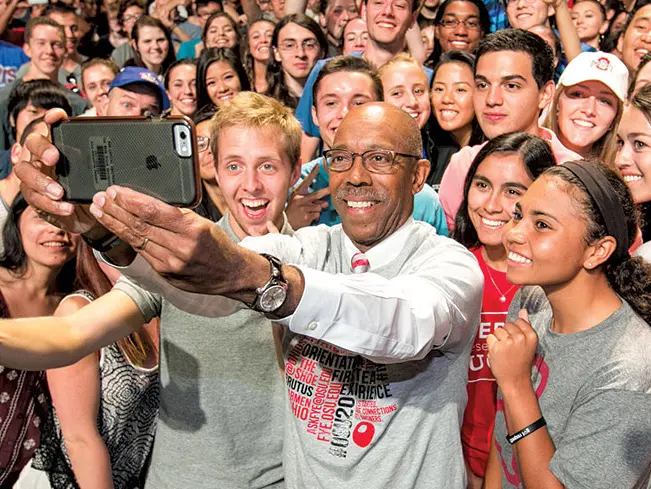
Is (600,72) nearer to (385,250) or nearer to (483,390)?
(483,390)

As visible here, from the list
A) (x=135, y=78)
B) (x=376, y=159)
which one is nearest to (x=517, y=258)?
(x=376, y=159)

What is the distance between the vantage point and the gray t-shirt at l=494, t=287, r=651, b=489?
1.85 meters

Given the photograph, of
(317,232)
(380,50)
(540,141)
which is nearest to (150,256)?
(317,232)

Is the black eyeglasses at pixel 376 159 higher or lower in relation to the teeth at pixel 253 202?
higher

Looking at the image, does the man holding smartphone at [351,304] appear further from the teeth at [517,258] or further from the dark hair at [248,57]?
the dark hair at [248,57]

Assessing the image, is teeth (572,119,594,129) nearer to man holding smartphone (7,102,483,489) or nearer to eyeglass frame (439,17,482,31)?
eyeglass frame (439,17,482,31)

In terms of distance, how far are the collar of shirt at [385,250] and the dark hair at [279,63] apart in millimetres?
3167

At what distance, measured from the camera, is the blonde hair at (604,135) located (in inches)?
145

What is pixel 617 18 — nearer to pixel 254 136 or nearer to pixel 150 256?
pixel 254 136

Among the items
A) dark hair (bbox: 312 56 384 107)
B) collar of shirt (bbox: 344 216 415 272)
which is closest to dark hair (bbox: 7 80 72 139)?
dark hair (bbox: 312 56 384 107)

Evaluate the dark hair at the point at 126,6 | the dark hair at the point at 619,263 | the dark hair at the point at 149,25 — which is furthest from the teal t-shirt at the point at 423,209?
the dark hair at the point at 126,6

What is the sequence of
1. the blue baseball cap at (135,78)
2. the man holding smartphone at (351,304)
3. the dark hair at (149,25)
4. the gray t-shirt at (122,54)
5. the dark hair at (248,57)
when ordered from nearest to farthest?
the man holding smartphone at (351,304), the blue baseball cap at (135,78), the dark hair at (248,57), the dark hair at (149,25), the gray t-shirt at (122,54)

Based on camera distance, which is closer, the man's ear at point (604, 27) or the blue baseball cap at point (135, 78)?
the blue baseball cap at point (135, 78)

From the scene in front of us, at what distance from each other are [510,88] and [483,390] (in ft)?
5.24
